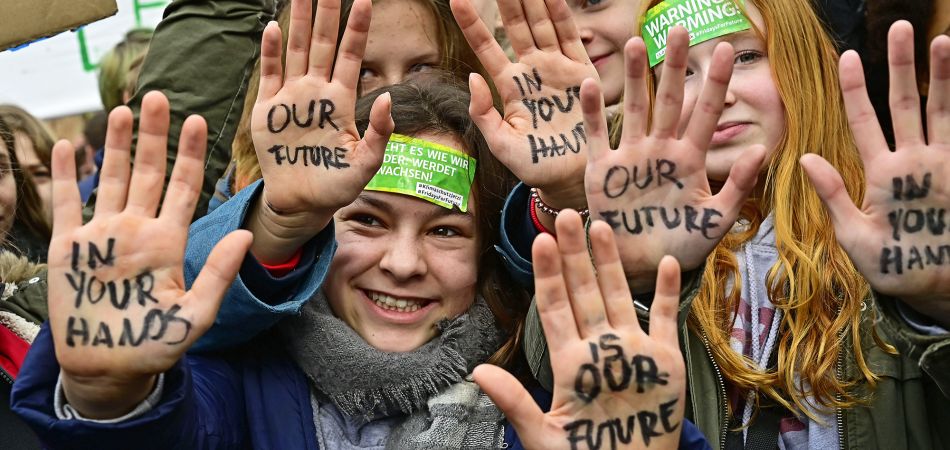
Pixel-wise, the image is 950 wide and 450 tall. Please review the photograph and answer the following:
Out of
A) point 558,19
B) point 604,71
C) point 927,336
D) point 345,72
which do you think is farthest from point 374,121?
point 604,71

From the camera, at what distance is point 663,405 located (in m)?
2.11

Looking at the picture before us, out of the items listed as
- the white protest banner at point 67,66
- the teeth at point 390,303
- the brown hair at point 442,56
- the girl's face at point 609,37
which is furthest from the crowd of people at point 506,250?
Result: the white protest banner at point 67,66

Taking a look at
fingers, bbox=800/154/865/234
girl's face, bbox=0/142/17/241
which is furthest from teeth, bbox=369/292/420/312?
girl's face, bbox=0/142/17/241

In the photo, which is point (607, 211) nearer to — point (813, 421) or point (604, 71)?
point (813, 421)

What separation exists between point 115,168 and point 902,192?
1.44m

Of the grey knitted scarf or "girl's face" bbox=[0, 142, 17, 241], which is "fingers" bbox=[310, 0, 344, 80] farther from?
"girl's face" bbox=[0, 142, 17, 241]

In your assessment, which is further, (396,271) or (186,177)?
(396,271)

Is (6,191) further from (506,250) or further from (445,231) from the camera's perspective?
(506,250)

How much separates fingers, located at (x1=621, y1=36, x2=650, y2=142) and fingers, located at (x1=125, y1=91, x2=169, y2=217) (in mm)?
880

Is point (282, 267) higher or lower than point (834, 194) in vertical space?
lower

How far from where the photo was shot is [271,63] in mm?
2547

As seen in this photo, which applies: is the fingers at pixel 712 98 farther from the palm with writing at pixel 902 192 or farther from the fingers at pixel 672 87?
the palm with writing at pixel 902 192

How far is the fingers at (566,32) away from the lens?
2.66m

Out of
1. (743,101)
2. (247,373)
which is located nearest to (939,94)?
(743,101)
